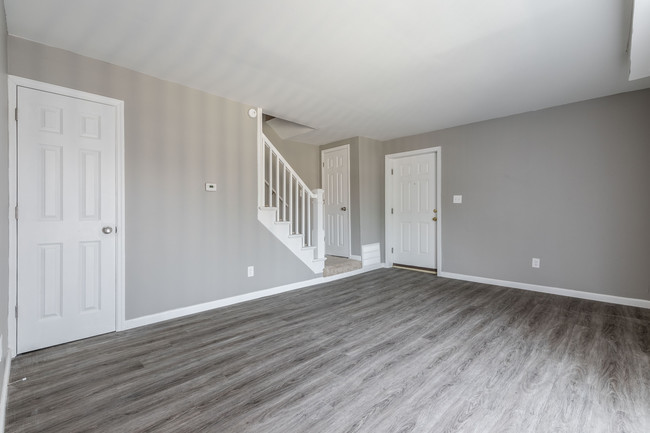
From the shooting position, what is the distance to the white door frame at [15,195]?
223 cm

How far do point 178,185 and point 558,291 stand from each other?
490 cm

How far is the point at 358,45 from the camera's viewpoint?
2.43 meters

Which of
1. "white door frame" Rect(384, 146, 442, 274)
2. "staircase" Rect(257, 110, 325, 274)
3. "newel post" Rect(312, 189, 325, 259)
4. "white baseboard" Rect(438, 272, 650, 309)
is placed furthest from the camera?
"white door frame" Rect(384, 146, 442, 274)

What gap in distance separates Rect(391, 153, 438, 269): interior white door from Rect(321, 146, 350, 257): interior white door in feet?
3.00

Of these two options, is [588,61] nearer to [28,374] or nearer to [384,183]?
[384,183]

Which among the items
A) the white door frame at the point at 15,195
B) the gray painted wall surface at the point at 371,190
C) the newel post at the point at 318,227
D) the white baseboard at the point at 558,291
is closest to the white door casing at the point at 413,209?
the gray painted wall surface at the point at 371,190

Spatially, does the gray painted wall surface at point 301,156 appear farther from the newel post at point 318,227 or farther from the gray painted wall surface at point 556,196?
the gray painted wall surface at point 556,196

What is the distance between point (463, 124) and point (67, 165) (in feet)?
16.3

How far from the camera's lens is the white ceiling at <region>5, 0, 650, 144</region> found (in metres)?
2.02

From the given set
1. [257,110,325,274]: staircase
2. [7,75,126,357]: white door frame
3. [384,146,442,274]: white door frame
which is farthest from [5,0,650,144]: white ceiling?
[384,146,442,274]: white door frame

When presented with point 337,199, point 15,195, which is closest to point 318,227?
point 337,199

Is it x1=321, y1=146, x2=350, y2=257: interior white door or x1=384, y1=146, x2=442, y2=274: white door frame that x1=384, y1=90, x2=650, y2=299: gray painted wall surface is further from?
x1=321, y1=146, x2=350, y2=257: interior white door

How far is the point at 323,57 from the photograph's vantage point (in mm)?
2619

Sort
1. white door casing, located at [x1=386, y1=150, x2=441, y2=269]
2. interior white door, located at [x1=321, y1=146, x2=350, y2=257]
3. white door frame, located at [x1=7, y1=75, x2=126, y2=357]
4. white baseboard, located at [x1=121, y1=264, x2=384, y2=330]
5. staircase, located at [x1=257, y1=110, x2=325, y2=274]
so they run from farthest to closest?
interior white door, located at [x1=321, y1=146, x2=350, y2=257] → white door casing, located at [x1=386, y1=150, x2=441, y2=269] → staircase, located at [x1=257, y1=110, x2=325, y2=274] → white baseboard, located at [x1=121, y1=264, x2=384, y2=330] → white door frame, located at [x1=7, y1=75, x2=126, y2=357]
